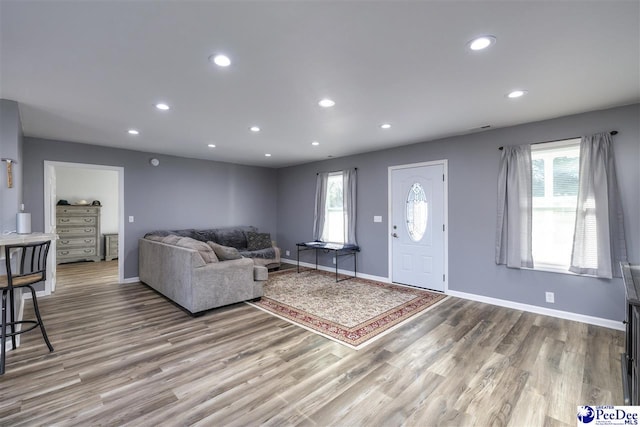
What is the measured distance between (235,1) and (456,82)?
6.63 feet

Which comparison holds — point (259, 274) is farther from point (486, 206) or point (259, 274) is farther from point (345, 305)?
point (486, 206)

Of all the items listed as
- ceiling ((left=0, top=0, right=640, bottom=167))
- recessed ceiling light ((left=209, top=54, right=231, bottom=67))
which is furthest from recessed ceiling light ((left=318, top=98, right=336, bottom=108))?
recessed ceiling light ((left=209, top=54, right=231, bottom=67))

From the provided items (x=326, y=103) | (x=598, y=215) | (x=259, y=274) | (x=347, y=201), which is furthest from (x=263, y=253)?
(x=598, y=215)

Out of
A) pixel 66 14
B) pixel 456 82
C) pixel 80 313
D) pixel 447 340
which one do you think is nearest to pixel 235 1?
pixel 66 14

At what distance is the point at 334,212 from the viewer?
6434 millimetres

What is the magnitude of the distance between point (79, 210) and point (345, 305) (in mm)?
7525

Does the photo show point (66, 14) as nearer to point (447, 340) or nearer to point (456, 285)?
point (447, 340)

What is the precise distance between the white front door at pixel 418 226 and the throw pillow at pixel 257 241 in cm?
294

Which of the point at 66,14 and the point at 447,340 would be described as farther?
the point at 447,340

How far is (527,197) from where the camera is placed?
3777mm

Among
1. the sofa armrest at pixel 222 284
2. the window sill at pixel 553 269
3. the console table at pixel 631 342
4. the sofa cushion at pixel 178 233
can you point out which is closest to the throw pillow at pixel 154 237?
the sofa cushion at pixel 178 233

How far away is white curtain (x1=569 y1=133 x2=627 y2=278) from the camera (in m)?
3.18

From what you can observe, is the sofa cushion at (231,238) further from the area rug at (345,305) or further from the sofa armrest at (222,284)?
the sofa armrest at (222,284)

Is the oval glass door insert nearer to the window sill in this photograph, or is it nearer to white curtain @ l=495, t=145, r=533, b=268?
white curtain @ l=495, t=145, r=533, b=268
